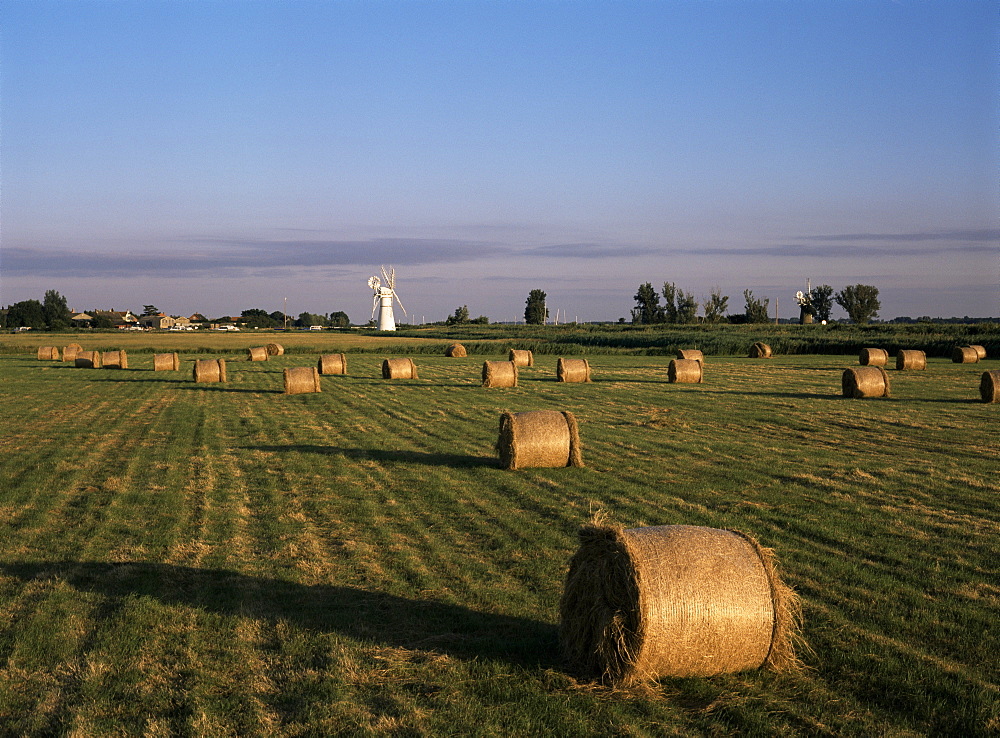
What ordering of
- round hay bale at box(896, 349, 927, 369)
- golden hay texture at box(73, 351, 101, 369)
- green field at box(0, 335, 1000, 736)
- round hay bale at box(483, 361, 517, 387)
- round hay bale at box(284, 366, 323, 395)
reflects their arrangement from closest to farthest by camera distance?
green field at box(0, 335, 1000, 736) → round hay bale at box(284, 366, 323, 395) → round hay bale at box(483, 361, 517, 387) → round hay bale at box(896, 349, 927, 369) → golden hay texture at box(73, 351, 101, 369)

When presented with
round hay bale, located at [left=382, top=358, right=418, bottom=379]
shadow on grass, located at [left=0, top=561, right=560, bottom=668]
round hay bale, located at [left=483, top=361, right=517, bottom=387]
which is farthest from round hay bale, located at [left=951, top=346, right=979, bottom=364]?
shadow on grass, located at [left=0, top=561, right=560, bottom=668]

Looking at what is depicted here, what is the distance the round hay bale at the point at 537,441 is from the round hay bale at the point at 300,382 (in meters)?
17.3

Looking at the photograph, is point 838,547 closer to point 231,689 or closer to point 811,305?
point 231,689

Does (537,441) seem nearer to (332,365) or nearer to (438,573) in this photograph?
(438,573)

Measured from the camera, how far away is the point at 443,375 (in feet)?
136

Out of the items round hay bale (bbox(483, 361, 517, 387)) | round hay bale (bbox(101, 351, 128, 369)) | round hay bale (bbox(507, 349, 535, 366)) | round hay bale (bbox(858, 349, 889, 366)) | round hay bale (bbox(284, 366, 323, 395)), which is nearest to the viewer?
round hay bale (bbox(284, 366, 323, 395))

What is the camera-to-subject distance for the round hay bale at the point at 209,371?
3669 centimetres

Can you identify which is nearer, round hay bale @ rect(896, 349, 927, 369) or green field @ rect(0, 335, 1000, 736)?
green field @ rect(0, 335, 1000, 736)

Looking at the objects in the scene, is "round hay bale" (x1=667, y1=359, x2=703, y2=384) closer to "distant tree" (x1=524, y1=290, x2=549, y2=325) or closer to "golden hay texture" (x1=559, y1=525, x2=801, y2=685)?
"golden hay texture" (x1=559, y1=525, x2=801, y2=685)

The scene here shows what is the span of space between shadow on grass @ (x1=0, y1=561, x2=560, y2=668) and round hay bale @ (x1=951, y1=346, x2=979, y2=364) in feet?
161

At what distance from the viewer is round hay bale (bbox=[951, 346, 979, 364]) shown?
160ft

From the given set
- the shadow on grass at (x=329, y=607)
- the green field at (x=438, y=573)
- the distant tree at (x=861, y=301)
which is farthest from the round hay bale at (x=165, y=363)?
the distant tree at (x=861, y=301)

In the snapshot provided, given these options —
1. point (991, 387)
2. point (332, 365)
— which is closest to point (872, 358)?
point (991, 387)

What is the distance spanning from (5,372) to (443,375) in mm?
24024
